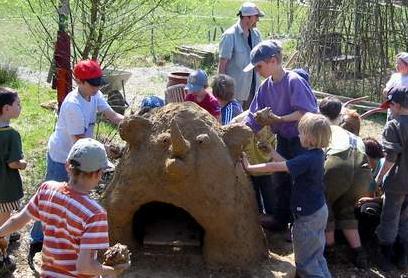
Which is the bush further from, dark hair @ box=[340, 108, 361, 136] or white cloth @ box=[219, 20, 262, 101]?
dark hair @ box=[340, 108, 361, 136]

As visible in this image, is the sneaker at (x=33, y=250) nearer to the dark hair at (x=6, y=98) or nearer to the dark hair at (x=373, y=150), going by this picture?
the dark hair at (x=6, y=98)

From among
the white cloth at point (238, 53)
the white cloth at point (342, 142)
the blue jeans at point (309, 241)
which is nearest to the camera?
the blue jeans at point (309, 241)

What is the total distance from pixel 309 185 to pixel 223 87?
1.46 metres

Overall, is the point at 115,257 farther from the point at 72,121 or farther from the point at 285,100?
the point at 285,100

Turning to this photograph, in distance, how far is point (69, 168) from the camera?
11.7 ft

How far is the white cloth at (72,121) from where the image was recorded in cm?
533

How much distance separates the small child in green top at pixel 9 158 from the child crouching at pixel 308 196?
1.89m

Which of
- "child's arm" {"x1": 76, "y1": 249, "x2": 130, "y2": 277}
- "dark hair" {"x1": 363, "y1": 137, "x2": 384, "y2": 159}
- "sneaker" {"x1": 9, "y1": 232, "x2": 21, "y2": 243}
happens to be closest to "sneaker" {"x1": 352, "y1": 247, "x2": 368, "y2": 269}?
"dark hair" {"x1": 363, "y1": 137, "x2": 384, "y2": 159}

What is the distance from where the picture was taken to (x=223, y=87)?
6137 mm

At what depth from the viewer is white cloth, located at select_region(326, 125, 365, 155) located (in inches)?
232

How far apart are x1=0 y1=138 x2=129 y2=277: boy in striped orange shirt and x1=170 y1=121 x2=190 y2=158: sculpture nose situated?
1182mm

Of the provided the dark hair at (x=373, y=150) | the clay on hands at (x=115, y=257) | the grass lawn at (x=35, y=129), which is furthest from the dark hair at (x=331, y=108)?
the grass lawn at (x=35, y=129)

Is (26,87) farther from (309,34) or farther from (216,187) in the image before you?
(216,187)

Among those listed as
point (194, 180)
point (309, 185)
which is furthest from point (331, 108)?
point (194, 180)
